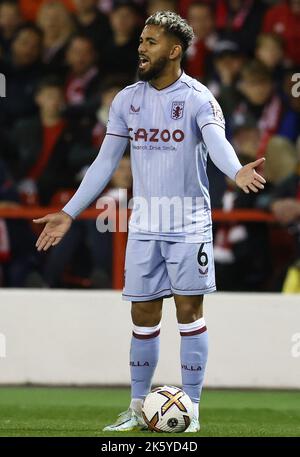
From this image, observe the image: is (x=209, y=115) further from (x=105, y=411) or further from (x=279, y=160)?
(x=279, y=160)

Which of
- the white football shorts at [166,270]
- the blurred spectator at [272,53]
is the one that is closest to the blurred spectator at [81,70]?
the blurred spectator at [272,53]

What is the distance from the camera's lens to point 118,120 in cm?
691

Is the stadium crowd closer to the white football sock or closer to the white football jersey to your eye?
the white football jersey

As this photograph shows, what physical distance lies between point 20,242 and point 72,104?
152 cm

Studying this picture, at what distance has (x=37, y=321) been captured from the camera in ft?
30.9

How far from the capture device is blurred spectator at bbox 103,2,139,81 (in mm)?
11305

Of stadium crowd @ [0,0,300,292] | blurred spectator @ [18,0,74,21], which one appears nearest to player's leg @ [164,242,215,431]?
stadium crowd @ [0,0,300,292]

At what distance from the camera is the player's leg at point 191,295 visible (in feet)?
22.1

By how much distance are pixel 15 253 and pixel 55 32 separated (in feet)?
7.85

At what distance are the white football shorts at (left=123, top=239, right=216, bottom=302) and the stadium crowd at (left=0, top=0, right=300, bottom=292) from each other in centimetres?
285
